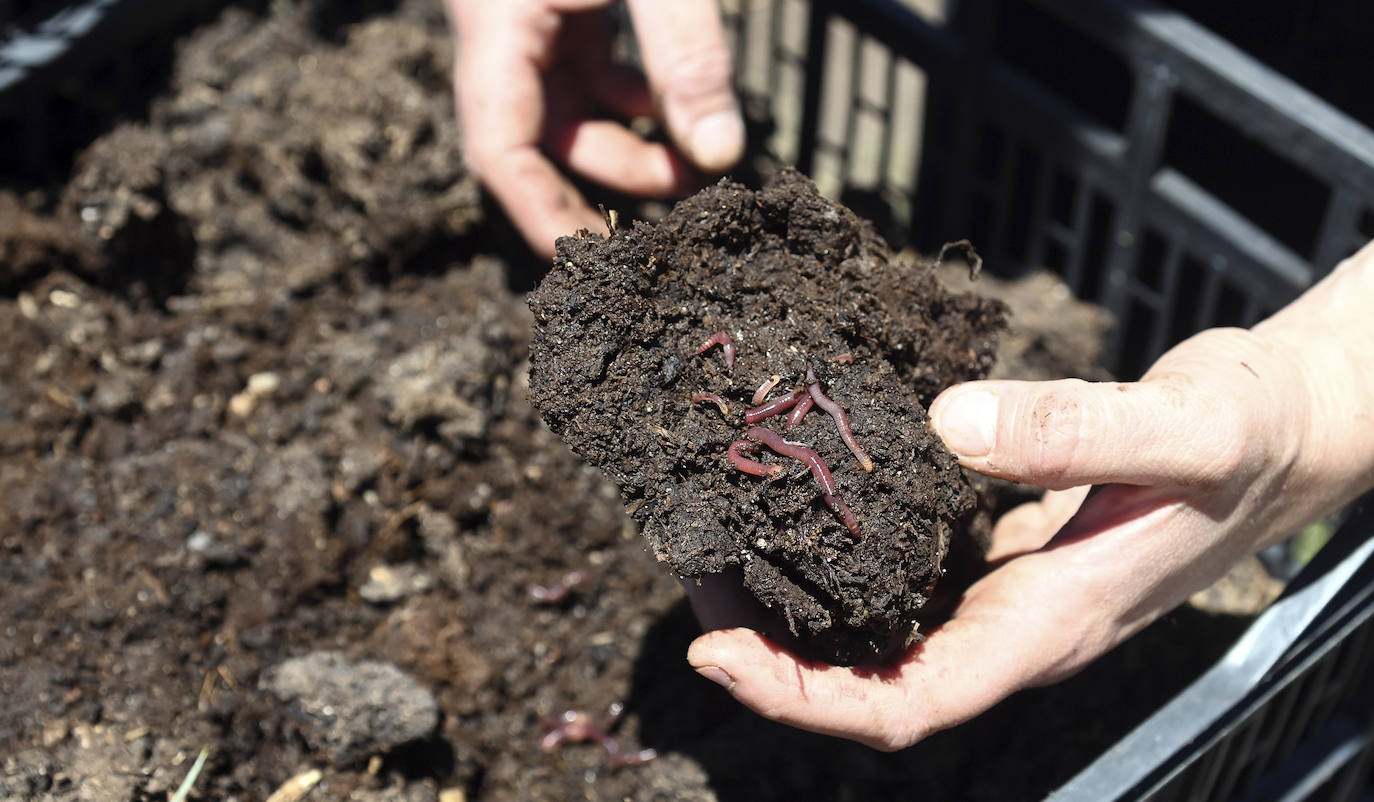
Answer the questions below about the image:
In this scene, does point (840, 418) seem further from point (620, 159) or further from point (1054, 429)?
point (620, 159)

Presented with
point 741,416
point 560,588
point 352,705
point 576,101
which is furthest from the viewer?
point 576,101

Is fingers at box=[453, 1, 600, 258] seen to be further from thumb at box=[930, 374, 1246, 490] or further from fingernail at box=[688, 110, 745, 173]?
thumb at box=[930, 374, 1246, 490]

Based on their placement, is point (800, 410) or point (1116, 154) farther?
point (1116, 154)

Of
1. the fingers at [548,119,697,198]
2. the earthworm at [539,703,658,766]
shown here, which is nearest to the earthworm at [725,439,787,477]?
the earthworm at [539,703,658,766]

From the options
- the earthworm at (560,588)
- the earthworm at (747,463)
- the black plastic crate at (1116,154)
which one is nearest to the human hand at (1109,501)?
the earthworm at (747,463)

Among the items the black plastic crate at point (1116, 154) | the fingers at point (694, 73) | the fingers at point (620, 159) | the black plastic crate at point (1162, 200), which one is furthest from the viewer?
the fingers at point (620, 159)

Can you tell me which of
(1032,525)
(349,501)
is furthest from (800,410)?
(349,501)

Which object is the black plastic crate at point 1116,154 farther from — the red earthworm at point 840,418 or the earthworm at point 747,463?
the earthworm at point 747,463
